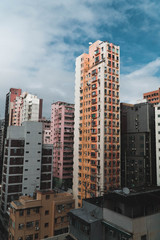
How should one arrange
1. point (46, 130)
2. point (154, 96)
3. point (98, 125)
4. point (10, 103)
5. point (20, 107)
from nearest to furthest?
point (98, 125)
point (154, 96)
point (46, 130)
point (20, 107)
point (10, 103)

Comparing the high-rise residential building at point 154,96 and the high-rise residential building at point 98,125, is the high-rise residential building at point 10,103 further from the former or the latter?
the high-rise residential building at point 154,96

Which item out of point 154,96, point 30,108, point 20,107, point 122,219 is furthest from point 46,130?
point 122,219

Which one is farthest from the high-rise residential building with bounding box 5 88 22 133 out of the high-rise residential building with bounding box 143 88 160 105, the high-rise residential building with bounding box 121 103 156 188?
the high-rise residential building with bounding box 143 88 160 105

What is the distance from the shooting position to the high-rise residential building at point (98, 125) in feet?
222

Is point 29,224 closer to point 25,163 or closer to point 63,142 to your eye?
point 25,163

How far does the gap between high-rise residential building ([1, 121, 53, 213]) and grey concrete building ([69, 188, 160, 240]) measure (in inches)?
1720

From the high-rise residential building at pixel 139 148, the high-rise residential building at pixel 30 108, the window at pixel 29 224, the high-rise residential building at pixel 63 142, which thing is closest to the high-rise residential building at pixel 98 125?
the high-rise residential building at pixel 139 148

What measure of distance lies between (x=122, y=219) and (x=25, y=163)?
5461cm

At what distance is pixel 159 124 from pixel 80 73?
3867 centimetres

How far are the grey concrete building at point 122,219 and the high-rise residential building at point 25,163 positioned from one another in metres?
43.7

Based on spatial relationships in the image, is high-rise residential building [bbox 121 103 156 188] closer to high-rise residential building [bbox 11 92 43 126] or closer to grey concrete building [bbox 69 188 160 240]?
grey concrete building [bbox 69 188 160 240]

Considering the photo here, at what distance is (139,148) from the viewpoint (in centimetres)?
7862

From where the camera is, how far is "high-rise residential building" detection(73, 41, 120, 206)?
67.6 meters

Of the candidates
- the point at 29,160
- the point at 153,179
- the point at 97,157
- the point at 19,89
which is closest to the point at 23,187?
the point at 29,160
